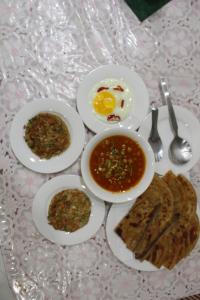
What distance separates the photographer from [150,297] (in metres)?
2.02

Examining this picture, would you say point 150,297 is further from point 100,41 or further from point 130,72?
point 100,41

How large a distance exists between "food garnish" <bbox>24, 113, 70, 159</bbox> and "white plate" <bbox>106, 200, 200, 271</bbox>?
1.23ft

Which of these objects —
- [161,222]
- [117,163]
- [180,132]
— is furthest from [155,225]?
[180,132]

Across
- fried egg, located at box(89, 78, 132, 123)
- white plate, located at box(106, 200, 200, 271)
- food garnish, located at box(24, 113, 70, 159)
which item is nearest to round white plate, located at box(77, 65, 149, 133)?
fried egg, located at box(89, 78, 132, 123)

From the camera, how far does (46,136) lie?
1.94 m

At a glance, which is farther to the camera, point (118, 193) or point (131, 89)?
point (131, 89)

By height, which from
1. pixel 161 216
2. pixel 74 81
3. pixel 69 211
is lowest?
pixel 161 216

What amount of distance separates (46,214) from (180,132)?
741 millimetres

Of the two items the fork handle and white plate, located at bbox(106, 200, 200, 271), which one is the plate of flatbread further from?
the fork handle

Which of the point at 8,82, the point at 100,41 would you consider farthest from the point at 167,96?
the point at 8,82

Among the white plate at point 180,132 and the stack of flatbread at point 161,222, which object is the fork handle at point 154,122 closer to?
the white plate at point 180,132

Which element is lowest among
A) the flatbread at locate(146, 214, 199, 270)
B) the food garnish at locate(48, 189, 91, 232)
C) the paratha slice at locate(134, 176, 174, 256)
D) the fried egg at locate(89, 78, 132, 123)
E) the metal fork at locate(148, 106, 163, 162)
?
the flatbread at locate(146, 214, 199, 270)

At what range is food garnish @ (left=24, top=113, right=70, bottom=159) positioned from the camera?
1932 mm

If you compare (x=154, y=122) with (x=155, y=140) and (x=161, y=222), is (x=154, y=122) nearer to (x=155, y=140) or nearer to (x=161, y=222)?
(x=155, y=140)
